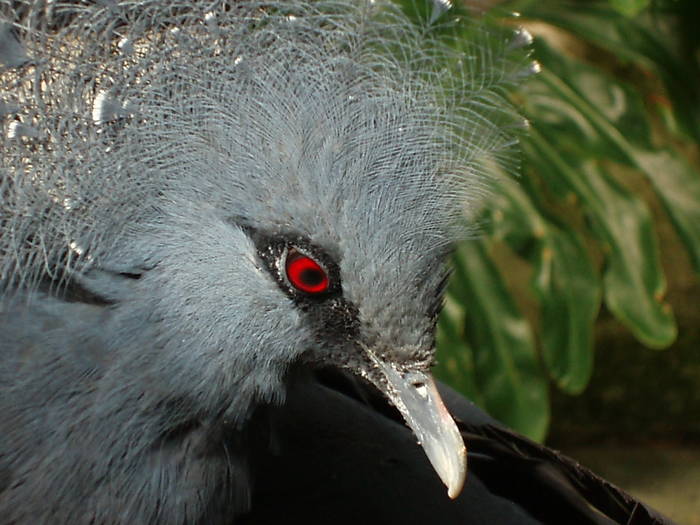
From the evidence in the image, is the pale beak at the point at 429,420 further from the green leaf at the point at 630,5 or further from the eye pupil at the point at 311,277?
the green leaf at the point at 630,5

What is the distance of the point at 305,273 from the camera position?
1.22 metres

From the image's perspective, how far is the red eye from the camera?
121 cm

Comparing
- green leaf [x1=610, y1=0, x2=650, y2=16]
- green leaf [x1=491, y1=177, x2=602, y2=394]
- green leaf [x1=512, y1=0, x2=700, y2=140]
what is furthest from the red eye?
green leaf [x1=512, y1=0, x2=700, y2=140]

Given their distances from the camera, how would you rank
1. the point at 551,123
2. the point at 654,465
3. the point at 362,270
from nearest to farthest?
the point at 362,270 < the point at 551,123 < the point at 654,465

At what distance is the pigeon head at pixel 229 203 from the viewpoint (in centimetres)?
121

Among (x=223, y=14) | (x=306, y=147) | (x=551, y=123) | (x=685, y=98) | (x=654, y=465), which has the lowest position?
(x=654, y=465)

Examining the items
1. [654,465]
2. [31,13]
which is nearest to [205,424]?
[31,13]

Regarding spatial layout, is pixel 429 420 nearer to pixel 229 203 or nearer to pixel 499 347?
pixel 229 203

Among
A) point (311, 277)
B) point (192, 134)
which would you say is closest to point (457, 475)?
point (311, 277)

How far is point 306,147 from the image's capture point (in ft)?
3.97

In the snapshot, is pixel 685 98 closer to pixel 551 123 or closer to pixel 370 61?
pixel 551 123

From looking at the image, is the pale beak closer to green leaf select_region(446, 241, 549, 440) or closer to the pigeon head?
the pigeon head

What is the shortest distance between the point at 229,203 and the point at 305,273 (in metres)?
0.14

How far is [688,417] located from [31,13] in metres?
3.86
